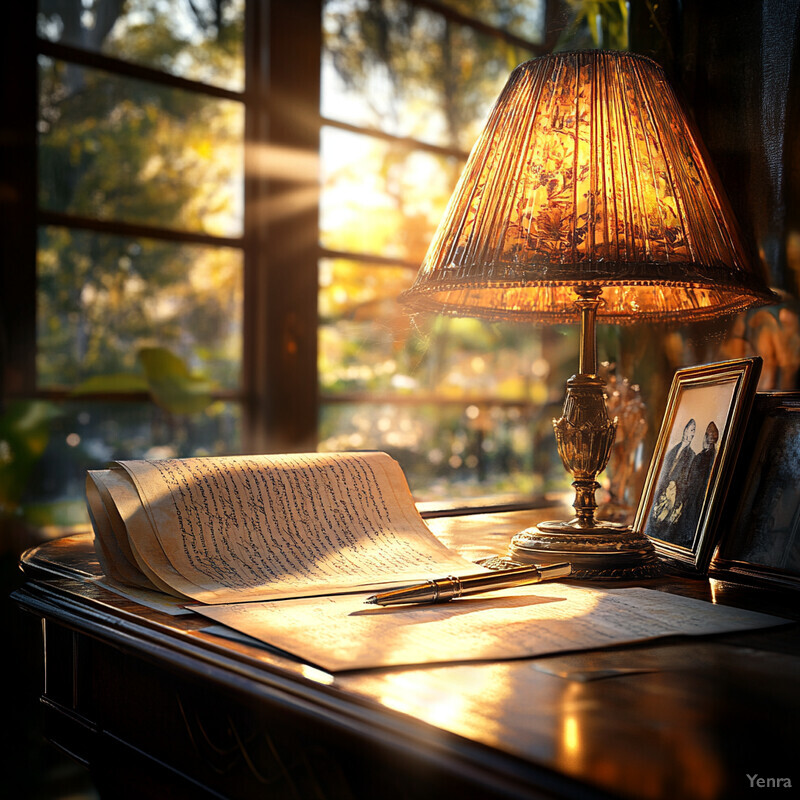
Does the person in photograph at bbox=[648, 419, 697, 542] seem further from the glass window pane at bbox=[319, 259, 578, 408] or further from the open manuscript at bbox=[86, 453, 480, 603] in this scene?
the glass window pane at bbox=[319, 259, 578, 408]

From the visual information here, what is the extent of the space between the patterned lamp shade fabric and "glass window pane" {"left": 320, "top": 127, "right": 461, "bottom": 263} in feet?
4.67

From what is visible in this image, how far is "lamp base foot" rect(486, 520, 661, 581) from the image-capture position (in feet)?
2.55

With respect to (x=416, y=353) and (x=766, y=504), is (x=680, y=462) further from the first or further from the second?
(x=416, y=353)

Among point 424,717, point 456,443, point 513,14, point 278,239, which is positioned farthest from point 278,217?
point 424,717

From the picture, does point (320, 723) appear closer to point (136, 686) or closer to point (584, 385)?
point (136, 686)

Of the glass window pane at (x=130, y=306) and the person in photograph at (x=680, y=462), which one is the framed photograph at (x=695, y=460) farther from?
the glass window pane at (x=130, y=306)

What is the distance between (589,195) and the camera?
78 centimetres

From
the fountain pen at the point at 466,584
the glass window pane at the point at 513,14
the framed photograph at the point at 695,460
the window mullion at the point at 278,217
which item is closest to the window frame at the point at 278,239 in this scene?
the window mullion at the point at 278,217

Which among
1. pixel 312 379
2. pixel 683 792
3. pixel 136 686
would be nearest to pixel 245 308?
pixel 312 379

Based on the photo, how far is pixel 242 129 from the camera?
2082mm

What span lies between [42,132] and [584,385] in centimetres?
142

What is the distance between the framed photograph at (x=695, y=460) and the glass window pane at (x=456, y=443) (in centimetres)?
132

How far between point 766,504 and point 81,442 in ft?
4.83

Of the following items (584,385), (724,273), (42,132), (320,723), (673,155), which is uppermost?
(42,132)
